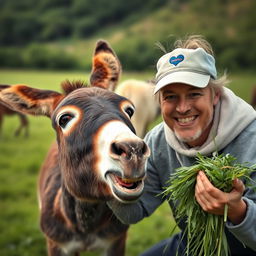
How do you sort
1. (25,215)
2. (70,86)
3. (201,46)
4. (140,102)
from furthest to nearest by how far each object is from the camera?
(140,102) < (25,215) < (70,86) < (201,46)

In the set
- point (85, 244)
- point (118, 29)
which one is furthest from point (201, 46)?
point (118, 29)

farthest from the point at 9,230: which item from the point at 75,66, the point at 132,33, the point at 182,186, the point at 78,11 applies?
the point at 78,11

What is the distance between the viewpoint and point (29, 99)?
117 inches

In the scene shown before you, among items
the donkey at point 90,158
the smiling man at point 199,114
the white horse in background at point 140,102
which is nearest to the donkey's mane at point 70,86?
the donkey at point 90,158

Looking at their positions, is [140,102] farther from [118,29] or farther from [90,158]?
[118,29]

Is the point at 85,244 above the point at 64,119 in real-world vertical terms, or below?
below

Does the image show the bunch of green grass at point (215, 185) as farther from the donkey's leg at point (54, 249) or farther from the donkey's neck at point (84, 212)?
the donkey's leg at point (54, 249)

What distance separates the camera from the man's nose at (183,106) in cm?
256

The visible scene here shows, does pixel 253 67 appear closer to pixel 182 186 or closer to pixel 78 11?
pixel 182 186

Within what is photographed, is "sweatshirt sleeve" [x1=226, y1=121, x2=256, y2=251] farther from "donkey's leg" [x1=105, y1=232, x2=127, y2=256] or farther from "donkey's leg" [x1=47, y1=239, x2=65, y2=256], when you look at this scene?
"donkey's leg" [x1=47, y1=239, x2=65, y2=256]

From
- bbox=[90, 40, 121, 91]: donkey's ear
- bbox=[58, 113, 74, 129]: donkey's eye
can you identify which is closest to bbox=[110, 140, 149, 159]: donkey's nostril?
bbox=[58, 113, 74, 129]: donkey's eye

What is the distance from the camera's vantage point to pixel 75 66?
169ft

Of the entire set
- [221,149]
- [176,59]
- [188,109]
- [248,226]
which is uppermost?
[176,59]

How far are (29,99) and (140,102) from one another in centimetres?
596
